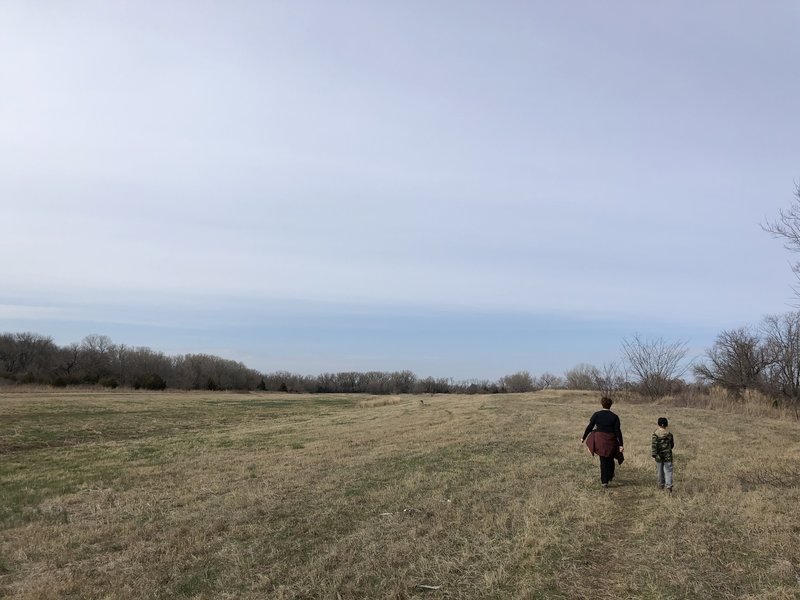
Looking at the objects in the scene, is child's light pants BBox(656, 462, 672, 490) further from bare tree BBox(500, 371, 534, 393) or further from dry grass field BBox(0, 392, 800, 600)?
bare tree BBox(500, 371, 534, 393)

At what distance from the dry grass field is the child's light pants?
301mm

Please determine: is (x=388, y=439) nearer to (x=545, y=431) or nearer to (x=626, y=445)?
(x=545, y=431)

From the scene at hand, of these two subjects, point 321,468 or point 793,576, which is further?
point 321,468

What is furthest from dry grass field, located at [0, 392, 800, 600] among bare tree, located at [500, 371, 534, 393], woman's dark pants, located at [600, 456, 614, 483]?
bare tree, located at [500, 371, 534, 393]

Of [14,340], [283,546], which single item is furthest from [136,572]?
[14,340]

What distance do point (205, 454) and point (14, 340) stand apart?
4566 inches

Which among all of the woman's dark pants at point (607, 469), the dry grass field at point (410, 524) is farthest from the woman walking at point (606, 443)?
the dry grass field at point (410, 524)

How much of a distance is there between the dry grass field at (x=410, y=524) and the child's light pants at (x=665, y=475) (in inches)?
11.8

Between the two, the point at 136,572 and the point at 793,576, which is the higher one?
the point at 793,576

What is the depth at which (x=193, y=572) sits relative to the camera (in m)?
6.55

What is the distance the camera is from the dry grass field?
5957 millimetres

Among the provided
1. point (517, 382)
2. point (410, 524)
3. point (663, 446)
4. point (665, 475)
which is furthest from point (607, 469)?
point (517, 382)

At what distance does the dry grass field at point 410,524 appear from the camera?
5957mm

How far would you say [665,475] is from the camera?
33.0ft
